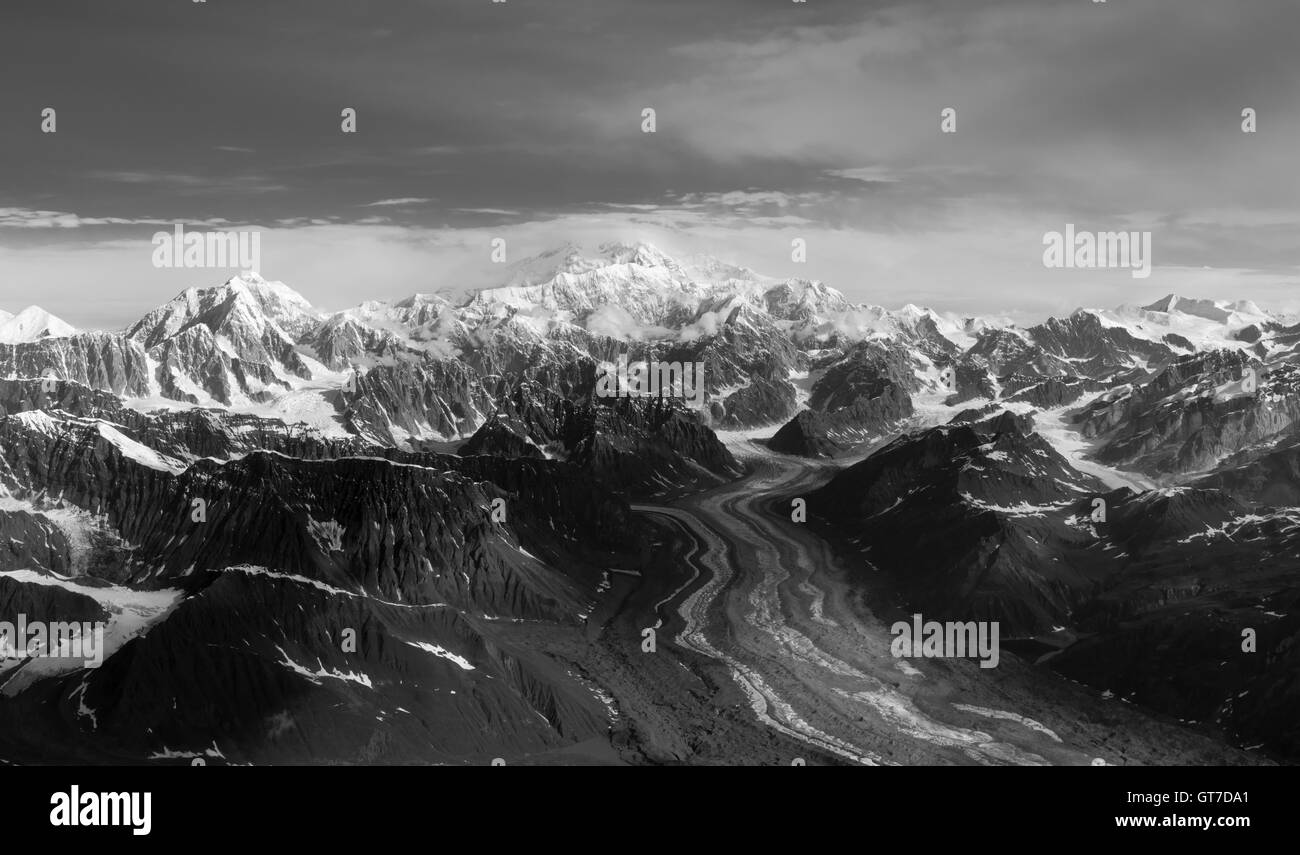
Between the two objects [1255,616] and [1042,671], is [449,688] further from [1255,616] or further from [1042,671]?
[1255,616]

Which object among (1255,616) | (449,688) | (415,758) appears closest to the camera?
(415,758)

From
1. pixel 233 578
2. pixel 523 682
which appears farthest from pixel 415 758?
pixel 233 578

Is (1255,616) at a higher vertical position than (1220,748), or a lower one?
higher

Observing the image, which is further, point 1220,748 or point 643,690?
point 643,690

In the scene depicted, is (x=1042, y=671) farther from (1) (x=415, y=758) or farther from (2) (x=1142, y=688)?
(1) (x=415, y=758)

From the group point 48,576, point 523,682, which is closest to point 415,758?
point 523,682

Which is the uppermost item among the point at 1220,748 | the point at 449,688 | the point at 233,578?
Answer: the point at 233,578

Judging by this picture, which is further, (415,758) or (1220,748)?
(1220,748)
